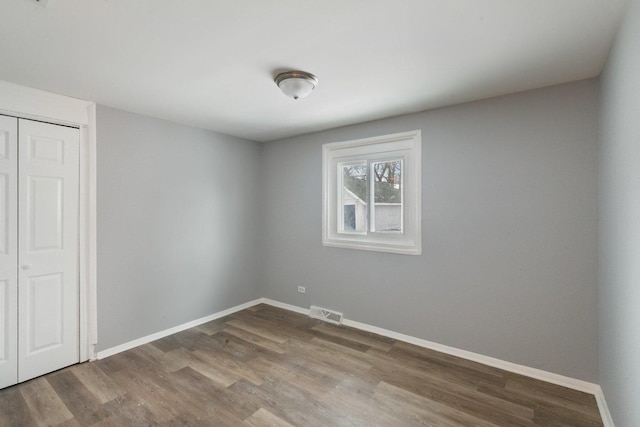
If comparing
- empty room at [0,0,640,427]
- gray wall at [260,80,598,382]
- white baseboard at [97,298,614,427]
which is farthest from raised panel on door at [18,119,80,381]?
gray wall at [260,80,598,382]

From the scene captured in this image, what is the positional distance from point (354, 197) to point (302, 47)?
2.06 meters

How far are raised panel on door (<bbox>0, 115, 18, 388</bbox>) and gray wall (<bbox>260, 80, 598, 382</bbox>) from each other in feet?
9.96

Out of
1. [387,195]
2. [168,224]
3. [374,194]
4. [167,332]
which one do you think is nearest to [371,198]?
[374,194]

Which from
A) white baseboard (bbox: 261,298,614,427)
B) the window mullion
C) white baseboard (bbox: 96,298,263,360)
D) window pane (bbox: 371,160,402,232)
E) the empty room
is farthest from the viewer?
the window mullion

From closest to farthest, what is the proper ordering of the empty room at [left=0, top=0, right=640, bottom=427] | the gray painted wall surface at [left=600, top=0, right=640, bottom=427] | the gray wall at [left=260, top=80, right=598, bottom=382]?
the gray painted wall surface at [left=600, top=0, right=640, bottom=427] < the empty room at [left=0, top=0, right=640, bottom=427] < the gray wall at [left=260, top=80, right=598, bottom=382]

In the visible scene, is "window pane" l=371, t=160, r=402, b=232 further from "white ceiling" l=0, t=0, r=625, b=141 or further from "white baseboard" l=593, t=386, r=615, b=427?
"white baseboard" l=593, t=386, r=615, b=427

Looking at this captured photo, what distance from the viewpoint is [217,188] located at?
3771 millimetres

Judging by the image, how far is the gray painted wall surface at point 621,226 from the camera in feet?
4.46

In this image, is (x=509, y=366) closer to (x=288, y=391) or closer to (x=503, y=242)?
(x=503, y=242)

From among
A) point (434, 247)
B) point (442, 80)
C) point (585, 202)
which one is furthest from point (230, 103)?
point (585, 202)

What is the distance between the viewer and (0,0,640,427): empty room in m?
1.61

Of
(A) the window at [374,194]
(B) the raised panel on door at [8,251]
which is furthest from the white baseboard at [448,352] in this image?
(A) the window at [374,194]

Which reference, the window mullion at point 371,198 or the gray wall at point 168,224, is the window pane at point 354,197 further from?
the gray wall at point 168,224

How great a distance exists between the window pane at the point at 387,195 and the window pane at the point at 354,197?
14cm
